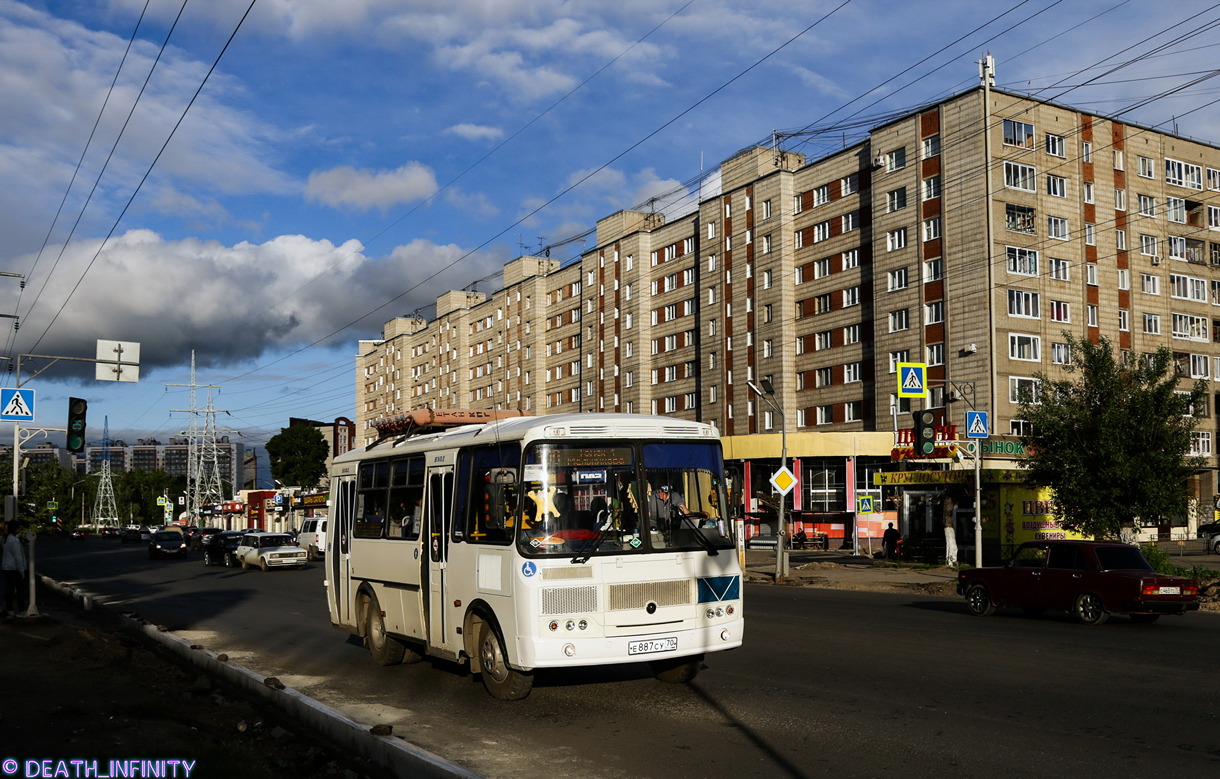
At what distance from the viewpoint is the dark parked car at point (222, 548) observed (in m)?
44.0

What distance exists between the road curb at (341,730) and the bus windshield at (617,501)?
2.23 metres

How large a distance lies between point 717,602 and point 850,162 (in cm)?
5838

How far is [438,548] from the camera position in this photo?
11.4 meters

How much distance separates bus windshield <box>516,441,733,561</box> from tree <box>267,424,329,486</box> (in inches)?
4438

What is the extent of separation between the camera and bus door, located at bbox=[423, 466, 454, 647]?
11258 mm

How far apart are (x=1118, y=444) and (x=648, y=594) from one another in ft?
70.7

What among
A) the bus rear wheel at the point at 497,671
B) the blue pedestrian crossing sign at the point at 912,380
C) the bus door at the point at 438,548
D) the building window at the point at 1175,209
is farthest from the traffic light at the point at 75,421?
the building window at the point at 1175,209

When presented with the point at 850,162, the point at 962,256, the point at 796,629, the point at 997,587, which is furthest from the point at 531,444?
the point at 850,162

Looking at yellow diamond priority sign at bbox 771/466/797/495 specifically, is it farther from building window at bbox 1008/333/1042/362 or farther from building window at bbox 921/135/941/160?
building window at bbox 921/135/941/160

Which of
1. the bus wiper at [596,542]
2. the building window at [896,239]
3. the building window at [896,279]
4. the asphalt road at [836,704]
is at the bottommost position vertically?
the asphalt road at [836,704]

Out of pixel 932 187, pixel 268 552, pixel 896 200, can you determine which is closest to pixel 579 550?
pixel 268 552

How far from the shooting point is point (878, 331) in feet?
202

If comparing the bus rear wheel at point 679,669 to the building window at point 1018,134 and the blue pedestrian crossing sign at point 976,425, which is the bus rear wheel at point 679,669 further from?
the building window at point 1018,134

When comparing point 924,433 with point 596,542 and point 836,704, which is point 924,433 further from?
point 596,542
